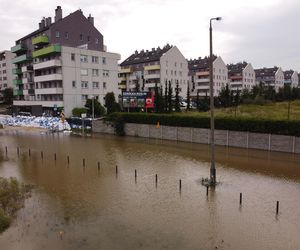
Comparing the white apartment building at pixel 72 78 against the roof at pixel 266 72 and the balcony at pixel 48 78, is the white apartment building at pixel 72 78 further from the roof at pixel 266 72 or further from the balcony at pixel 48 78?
the roof at pixel 266 72

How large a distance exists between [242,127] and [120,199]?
23.5m

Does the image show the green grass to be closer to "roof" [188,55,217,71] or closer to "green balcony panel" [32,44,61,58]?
"green balcony panel" [32,44,61,58]

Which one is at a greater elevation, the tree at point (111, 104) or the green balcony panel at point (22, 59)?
the green balcony panel at point (22, 59)

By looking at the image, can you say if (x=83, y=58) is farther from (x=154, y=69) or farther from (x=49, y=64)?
(x=154, y=69)

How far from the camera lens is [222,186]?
22516mm

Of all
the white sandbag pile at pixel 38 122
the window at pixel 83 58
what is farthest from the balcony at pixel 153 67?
the white sandbag pile at pixel 38 122

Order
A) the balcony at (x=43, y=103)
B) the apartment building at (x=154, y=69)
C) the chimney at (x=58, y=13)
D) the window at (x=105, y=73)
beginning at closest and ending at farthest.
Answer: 1. the balcony at (x=43, y=103)
2. the window at (x=105, y=73)
3. the chimney at (x=58, y=13)
4. the apartment building at (x=154, y=69)

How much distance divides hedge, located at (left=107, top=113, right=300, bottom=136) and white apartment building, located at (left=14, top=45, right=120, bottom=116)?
23077 mm

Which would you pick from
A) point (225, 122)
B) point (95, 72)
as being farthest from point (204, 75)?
point (225, 122)

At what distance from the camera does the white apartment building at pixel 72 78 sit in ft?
232

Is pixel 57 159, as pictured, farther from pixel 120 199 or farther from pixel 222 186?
pixel 222 186

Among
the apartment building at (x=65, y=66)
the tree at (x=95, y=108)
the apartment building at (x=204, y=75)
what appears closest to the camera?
the tree at (x=95, y=108)

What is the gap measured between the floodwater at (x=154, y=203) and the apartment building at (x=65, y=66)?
129 feet

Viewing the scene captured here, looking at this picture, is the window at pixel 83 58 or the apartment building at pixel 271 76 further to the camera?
the apartment building at pixel 271 76
